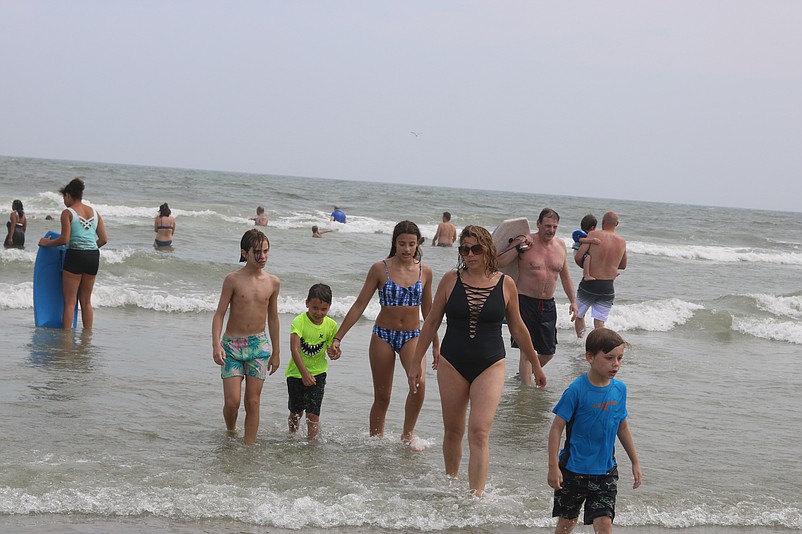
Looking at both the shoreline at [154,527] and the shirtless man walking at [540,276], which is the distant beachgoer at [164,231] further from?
the shoreline at [154,527]

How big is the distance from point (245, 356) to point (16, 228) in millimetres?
13128

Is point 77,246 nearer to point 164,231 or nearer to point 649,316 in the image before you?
point 649,316

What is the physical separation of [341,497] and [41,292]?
608 centimetres

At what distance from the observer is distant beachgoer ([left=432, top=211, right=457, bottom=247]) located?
81.7 feet

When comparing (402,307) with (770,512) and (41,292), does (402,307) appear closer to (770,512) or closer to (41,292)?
(770,512)

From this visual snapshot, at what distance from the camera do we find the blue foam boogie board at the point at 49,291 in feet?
33.2

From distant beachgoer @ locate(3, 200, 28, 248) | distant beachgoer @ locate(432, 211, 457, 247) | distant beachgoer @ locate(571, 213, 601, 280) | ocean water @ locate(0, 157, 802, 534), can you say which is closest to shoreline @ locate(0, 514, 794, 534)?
ocean water @ locate(0, 157, 802, 534)

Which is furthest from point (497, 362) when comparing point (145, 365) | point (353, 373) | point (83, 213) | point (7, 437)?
point (83, 213)

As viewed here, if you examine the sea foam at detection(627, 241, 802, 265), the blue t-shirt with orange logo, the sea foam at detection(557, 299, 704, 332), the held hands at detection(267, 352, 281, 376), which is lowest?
the sea foam at detection(557, 299, 704, 332)

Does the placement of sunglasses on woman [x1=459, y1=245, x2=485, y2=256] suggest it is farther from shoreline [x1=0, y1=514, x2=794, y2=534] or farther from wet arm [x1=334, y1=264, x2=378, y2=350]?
shoreline [x1=0, y1=514, x2=794, y2=534]

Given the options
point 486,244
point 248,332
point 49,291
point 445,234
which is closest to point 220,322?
point 248,332

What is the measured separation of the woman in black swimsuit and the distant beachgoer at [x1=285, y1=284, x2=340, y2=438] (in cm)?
122

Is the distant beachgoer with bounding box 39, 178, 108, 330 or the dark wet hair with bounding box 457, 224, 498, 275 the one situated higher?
the dark wet hair with bounding box 457, 224, 498, 275

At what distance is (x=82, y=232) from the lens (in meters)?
9.88
